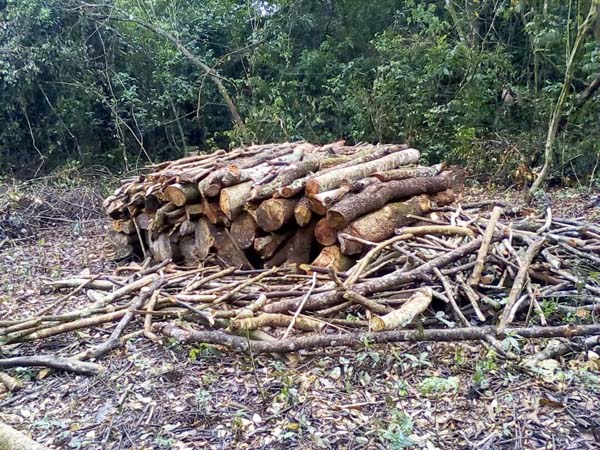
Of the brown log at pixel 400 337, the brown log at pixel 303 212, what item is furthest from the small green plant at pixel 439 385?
the brown log at pixel 303 212

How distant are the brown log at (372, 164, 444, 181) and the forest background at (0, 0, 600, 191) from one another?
3.33 m

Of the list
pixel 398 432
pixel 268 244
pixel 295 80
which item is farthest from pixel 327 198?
pixel 295 80

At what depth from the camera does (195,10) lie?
35.4 ft

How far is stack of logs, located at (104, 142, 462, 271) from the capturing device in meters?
4.04

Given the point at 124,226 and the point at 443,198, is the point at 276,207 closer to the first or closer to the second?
the point at 443,198

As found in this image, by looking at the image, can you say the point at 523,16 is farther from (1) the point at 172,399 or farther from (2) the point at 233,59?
(1) the point at 172,399

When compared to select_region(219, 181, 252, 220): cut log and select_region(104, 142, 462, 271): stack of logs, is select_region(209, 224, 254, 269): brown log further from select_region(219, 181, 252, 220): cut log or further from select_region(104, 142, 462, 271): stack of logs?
select_region(219, 181, 252, 220): cut log

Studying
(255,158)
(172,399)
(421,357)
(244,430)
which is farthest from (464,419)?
(255,158)

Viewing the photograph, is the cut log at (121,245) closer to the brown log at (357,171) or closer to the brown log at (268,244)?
the brown log at (268,244)

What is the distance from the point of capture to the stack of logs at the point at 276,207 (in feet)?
13.3

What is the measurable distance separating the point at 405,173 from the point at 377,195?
2.29ft

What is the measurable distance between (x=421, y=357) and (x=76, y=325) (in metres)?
2.03

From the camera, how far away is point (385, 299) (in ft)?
10.7

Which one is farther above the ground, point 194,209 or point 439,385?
point 194,209
